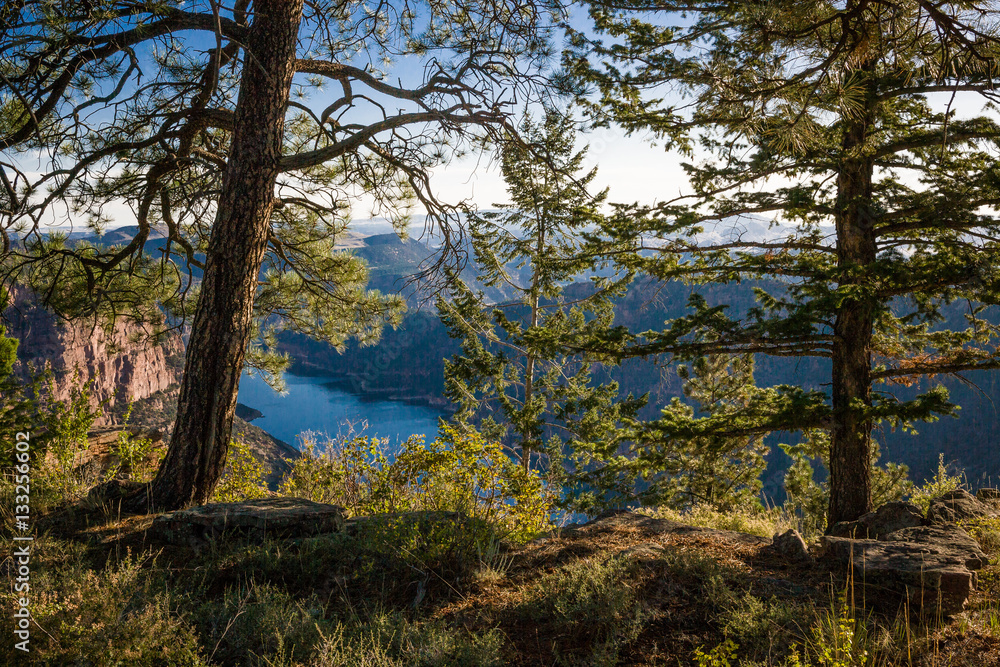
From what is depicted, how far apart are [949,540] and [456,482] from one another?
290 cm

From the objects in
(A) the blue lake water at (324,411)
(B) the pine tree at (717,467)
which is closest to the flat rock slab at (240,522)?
(B) the pine tree at (717,467)

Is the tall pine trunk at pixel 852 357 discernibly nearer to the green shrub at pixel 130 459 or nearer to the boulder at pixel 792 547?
the boulder at pixel 792 547

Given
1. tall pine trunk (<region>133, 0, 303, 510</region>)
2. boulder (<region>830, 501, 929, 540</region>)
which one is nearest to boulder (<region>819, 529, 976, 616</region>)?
boulder (<region>830, 501, 929, 540</region>)

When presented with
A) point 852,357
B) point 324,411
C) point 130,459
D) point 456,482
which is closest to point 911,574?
point 456,482

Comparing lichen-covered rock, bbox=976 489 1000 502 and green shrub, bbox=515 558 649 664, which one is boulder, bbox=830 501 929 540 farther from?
green shrub, bbox=515 558 649 664

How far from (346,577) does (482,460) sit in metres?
1.20

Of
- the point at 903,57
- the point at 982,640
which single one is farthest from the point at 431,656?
the point at 903,57

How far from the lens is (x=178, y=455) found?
12.6 ft

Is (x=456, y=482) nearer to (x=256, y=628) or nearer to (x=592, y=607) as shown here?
(x=592, y=607)

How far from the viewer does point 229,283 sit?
3799mm

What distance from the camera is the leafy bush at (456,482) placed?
3.48 m

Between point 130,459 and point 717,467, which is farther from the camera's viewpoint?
point 717,467

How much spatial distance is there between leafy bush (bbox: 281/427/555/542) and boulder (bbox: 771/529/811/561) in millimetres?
1562

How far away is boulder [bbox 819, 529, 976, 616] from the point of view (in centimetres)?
229
